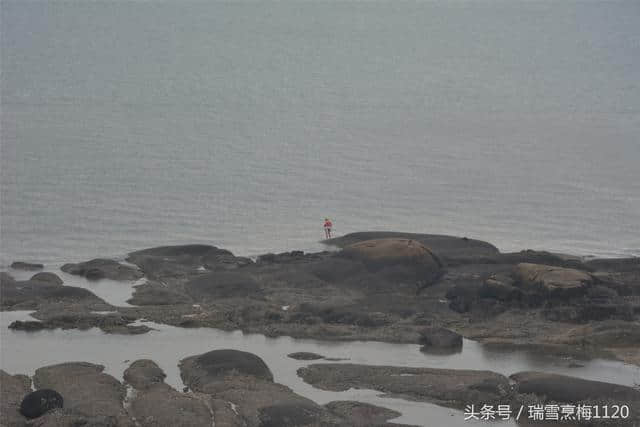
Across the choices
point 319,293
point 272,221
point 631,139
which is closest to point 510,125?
point 631,139

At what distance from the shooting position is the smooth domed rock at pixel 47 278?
66.8 meters

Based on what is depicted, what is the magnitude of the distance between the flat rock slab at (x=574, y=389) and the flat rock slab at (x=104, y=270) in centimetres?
3288

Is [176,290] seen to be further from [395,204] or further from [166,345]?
[395,204]

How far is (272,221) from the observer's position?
10106 cm

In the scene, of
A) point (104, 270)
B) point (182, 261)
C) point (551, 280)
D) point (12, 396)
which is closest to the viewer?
point (12, 396)

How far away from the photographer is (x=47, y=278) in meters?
67.6

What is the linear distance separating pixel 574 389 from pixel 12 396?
73.4 feet

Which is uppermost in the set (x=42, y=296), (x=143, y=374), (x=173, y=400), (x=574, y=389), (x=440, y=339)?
(x=42, y=296)

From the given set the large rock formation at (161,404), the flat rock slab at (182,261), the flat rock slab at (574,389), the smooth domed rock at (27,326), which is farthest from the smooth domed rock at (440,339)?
the flat rock slab at (182,261)


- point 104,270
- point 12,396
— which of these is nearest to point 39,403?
point 12,396

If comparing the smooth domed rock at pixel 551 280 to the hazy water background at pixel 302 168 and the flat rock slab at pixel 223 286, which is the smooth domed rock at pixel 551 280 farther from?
the hazy water background at pixel 302 168

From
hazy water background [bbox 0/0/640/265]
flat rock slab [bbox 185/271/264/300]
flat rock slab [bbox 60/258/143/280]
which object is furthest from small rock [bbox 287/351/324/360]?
hazy water background [bbox 0/0/640/265]

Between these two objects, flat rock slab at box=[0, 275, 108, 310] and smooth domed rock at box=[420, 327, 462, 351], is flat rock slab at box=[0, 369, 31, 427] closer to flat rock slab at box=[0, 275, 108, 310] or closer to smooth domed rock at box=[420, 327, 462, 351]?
flat rock slab at box=[0, 275, 108, 310]

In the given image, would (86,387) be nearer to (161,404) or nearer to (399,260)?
(161,404)
